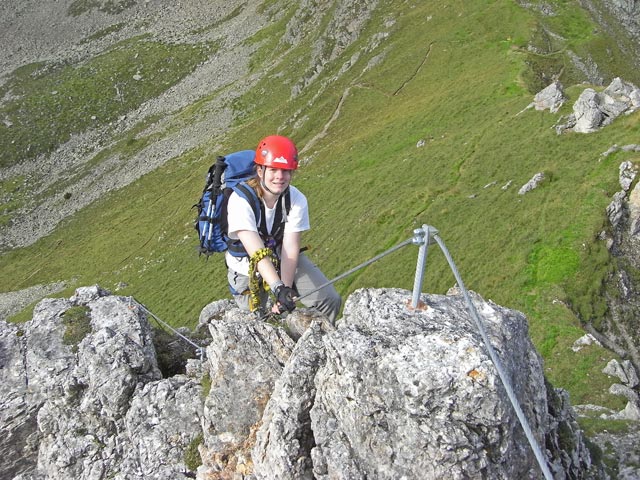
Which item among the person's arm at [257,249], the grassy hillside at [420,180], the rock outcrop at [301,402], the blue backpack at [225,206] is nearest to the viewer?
the rock outcrop at [301,402]

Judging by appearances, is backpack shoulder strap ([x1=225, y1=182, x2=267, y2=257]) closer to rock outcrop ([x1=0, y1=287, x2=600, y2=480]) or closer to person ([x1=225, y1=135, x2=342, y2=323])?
person ([x1=225, y1=135, x2=342, y2=323])

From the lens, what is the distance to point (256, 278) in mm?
11875

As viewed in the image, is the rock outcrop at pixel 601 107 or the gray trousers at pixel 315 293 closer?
the gray trousers at pixel 315 293

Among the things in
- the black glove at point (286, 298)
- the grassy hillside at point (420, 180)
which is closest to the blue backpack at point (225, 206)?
the black glove at point (286, 298)

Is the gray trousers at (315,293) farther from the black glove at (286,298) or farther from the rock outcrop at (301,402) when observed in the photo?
the black glove at (286,298)

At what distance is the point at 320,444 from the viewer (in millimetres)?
8859

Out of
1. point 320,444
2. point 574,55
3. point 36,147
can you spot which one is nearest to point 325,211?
point 574,55

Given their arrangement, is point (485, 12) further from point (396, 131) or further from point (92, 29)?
point (92, 29)

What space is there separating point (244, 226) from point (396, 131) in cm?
6403

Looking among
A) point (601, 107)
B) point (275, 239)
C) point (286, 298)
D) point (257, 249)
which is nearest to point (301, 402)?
point (286, 298)

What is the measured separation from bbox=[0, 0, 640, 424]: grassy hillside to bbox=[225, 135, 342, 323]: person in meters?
19.8

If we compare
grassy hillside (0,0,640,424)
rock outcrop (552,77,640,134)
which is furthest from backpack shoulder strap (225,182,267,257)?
rock outcrop (552,77,640,134)

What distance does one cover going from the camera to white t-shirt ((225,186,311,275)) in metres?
11.0

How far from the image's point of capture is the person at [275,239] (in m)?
10.8
